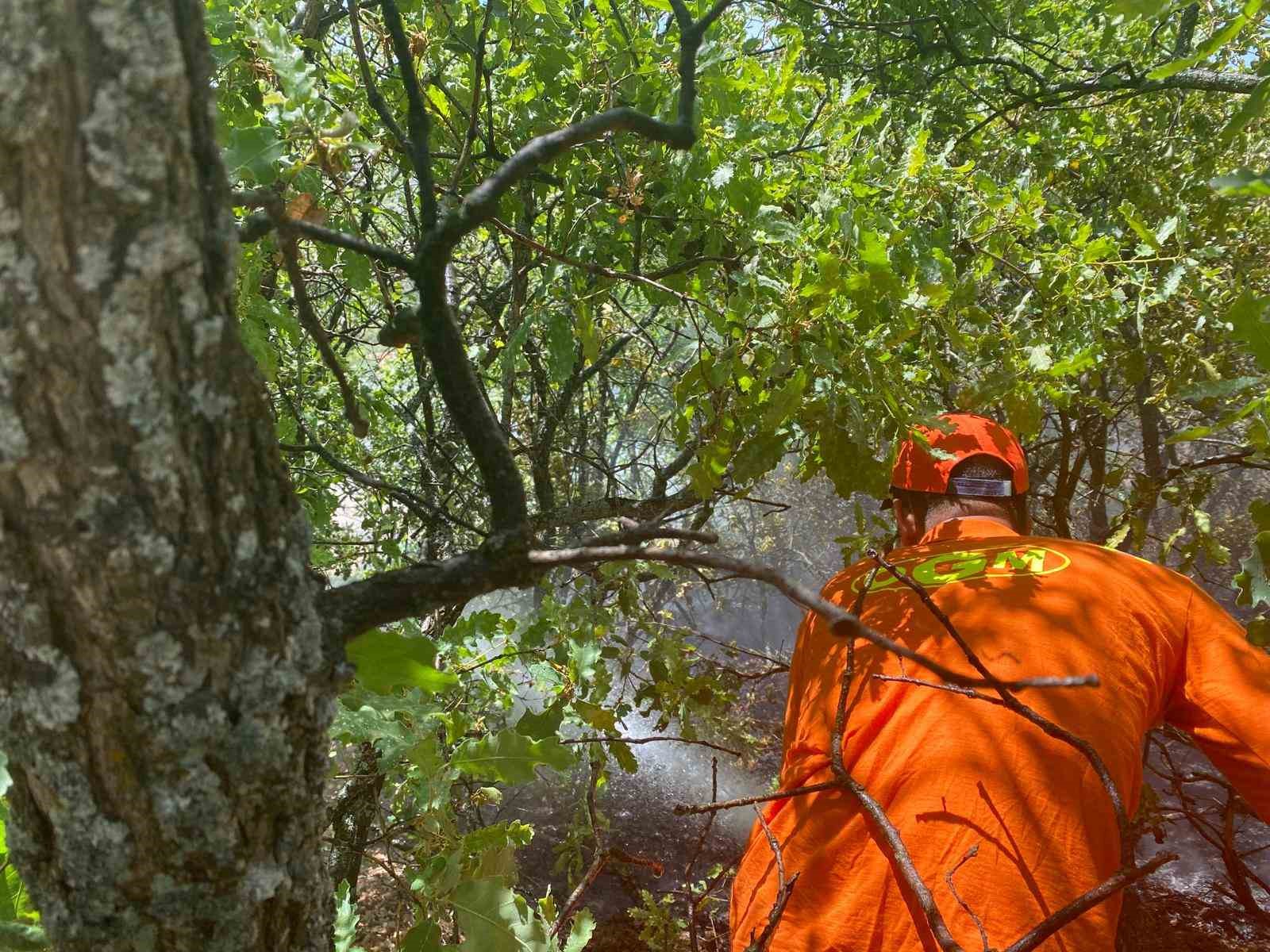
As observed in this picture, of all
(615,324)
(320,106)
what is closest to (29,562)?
(320,106)

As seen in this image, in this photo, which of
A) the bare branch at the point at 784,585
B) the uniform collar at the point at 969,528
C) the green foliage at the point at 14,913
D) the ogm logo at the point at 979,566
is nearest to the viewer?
the bare branch at the point at 784,585

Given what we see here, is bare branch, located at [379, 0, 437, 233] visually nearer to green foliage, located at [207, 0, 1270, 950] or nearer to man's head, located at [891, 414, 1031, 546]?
green foliage, located at [207, 0, 1270, 950]

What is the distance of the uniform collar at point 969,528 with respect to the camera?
87.4 inches

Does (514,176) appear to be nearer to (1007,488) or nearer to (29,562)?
(29,562)

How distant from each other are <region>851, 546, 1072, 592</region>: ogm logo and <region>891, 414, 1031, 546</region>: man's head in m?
0.34

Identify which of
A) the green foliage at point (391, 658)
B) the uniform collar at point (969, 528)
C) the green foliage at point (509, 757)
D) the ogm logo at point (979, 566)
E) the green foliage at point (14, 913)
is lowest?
the green foliage at point (509, 757)

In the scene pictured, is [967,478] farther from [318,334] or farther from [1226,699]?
[318,334]

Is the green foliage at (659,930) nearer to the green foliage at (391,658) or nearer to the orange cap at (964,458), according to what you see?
the orange cap at (964,458)

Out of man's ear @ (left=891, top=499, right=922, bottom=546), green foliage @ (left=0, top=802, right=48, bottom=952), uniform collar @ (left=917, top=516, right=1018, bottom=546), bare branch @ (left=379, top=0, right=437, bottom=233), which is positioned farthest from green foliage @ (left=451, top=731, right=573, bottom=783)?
man's ear @ (left=891, top=499, right=922, bottom=546)

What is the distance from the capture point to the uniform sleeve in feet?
5.49

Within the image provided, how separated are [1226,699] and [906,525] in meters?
A: 0.96

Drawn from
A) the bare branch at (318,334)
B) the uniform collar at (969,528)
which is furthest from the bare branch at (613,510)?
the bare branch at (318,334)

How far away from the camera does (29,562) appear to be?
2.12ft

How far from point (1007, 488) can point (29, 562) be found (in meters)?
2.31
